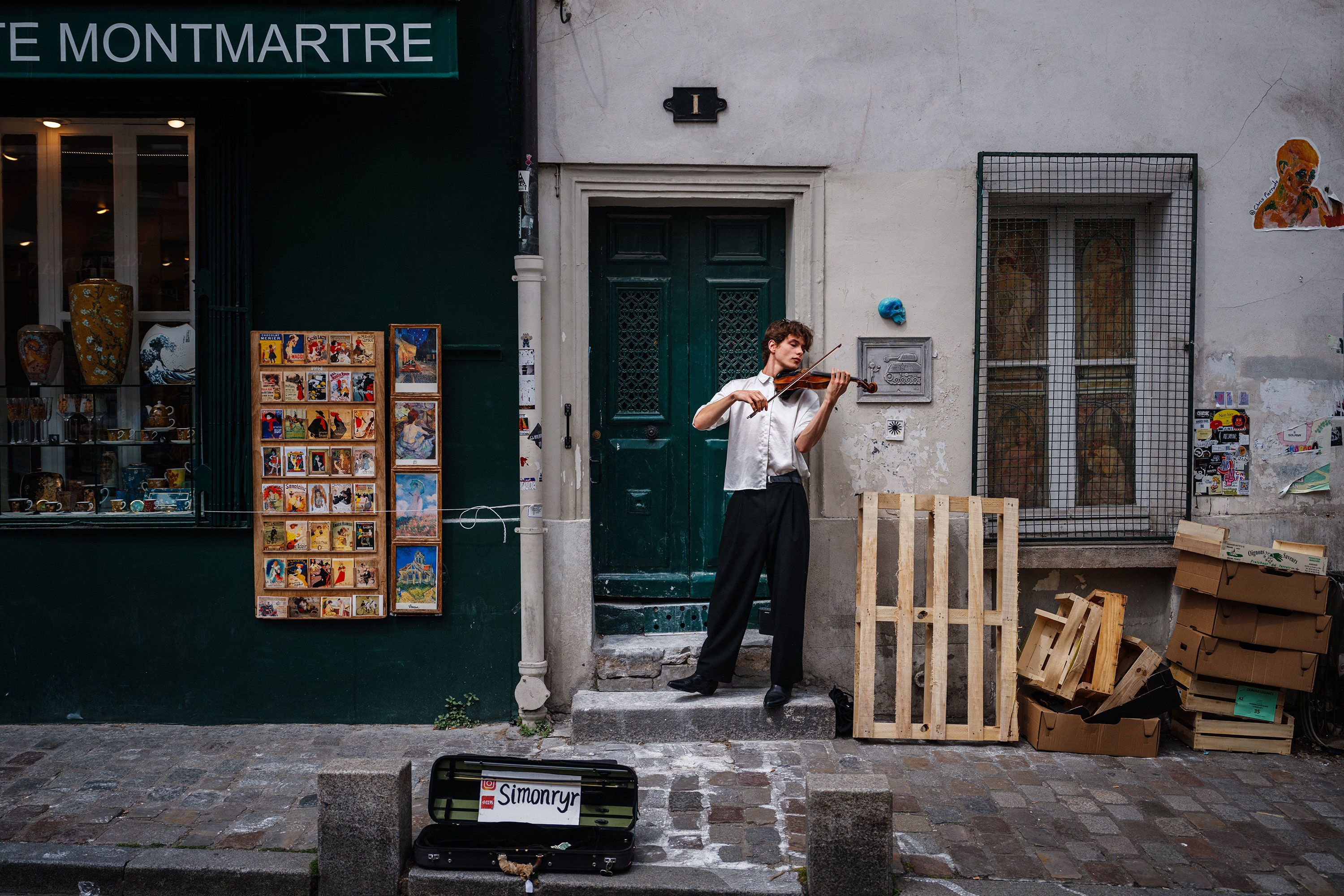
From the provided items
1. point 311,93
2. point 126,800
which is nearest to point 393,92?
point 311,93

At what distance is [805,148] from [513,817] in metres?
3.94

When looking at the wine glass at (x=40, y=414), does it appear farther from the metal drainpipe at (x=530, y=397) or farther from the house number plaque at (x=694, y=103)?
the house number plaque at (x=694, y=103)

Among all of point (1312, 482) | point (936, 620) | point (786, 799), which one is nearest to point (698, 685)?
point (786, 799)

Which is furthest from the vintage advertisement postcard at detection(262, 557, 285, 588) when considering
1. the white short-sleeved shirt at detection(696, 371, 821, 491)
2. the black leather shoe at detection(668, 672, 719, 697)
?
the white short-sleeved shirt at detection(696, 371, 821, 491)

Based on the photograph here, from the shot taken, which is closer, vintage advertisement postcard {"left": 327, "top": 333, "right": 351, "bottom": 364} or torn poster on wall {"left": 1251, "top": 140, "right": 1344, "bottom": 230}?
vintage advertisement postcard {"left": 327, "top": 333, "right": 351, "bottom": 364}

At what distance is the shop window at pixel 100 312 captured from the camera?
570 centimetres

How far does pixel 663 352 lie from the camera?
584 centimetres

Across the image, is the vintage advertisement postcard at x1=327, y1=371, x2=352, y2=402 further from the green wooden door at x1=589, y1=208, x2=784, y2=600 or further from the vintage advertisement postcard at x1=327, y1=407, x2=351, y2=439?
the green wooden door at x1=589, y1=208, x2=784, y2=600

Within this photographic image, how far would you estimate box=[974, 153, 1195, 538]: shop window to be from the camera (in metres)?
5.75

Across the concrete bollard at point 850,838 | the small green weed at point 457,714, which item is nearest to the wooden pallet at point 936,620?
the concrete bollard at point 850,838

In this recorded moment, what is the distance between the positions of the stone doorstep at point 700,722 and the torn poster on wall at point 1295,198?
3933 mm

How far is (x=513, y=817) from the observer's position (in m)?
3.76

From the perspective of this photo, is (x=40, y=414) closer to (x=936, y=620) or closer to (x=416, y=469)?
(x=416, y=469)

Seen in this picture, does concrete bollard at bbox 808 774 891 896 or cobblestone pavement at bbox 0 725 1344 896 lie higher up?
concrete bollard at bbox 808 774 891 896
